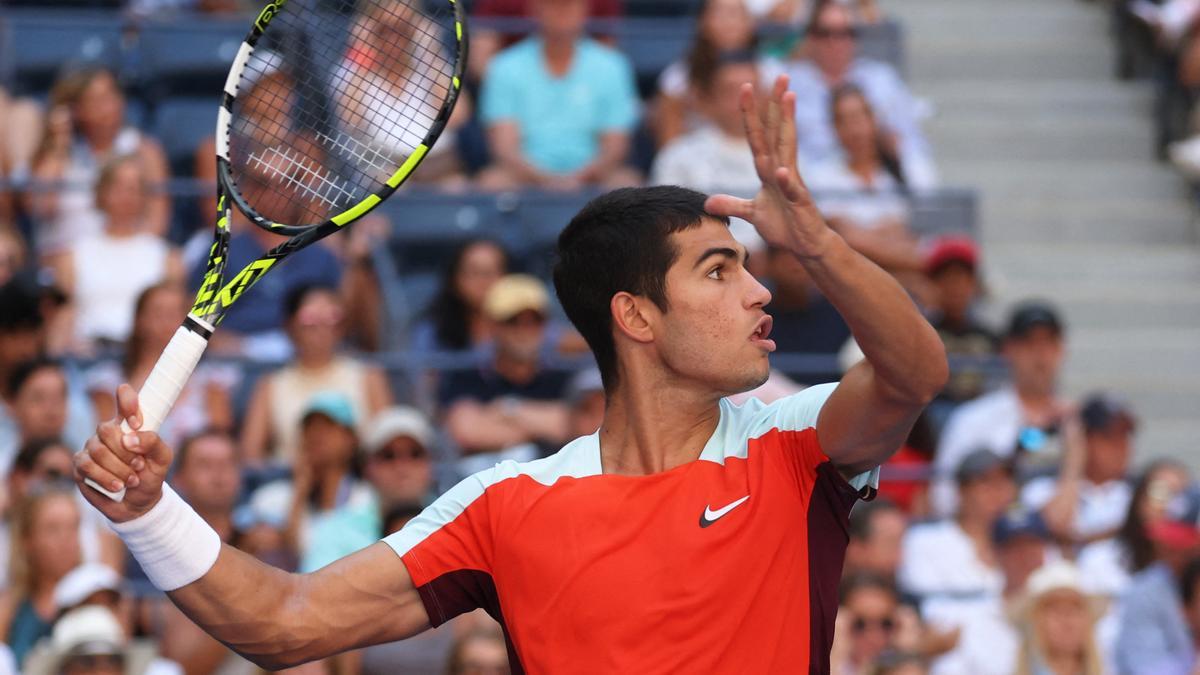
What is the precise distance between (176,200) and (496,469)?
237 inches

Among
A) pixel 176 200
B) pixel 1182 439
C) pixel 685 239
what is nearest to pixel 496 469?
pixel 685 239

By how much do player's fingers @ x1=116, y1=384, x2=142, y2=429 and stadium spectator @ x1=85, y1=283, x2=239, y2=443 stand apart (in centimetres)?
456

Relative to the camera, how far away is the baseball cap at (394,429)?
25.2 feet

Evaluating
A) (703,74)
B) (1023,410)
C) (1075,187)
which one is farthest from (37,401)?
(1075,187)

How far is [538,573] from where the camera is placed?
3684 mm

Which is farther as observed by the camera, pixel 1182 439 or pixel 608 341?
pixel 1182 439

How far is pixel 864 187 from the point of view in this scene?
9.89m

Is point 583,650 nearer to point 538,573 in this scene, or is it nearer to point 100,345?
point 538,573

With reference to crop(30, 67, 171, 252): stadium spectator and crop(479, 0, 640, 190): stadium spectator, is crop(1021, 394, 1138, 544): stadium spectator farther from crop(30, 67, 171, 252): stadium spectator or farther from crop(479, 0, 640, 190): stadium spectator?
crop(30, 67, 171, 252): stadium spectator

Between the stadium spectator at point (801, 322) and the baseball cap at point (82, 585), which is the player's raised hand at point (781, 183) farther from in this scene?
the stadium spectator at point (801, 322)

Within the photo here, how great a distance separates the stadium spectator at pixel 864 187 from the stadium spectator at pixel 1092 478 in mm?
1265

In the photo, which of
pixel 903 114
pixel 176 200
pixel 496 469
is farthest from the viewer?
pixel 903 114

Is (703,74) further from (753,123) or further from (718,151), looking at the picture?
(753,123)

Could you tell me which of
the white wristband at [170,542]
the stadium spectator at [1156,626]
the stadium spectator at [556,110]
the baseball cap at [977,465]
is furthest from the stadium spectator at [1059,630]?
the white wristband at [170,542]
